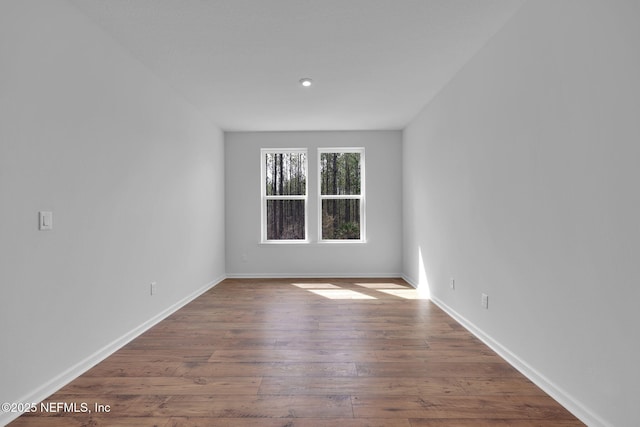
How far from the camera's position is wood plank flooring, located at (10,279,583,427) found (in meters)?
1.78

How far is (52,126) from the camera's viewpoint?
2.07m

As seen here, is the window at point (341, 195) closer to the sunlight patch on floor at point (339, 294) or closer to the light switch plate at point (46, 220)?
the sunlight patch on floor at point (339, 294)

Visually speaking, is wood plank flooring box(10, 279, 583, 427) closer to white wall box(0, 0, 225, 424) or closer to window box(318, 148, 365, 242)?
white wall box(0, 0, 225, 424)

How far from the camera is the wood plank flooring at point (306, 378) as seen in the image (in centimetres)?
178

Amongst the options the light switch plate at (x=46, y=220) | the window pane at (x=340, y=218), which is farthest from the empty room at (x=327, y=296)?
the window pane at (x=340, y=218)

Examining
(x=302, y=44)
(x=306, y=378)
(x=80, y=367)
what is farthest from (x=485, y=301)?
(x=80, y=367)

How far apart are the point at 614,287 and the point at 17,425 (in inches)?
118

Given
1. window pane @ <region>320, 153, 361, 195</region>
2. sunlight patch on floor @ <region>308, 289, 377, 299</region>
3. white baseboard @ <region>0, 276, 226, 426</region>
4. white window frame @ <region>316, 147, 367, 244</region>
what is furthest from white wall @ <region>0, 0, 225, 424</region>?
window pane @ <region>320, 153, 361, 195</region>

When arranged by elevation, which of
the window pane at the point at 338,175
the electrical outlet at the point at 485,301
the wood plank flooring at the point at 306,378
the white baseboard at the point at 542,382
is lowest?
the wood plank flooring at the point at 306,378

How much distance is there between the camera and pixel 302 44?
9.14 ft

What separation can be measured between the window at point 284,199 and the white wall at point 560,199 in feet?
10.3

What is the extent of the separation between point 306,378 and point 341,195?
3.96 m

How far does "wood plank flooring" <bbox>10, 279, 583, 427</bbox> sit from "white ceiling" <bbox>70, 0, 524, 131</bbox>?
97.7 inches

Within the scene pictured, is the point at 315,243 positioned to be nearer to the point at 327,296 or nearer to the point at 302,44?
the point at 327,296
